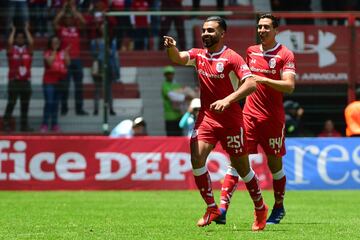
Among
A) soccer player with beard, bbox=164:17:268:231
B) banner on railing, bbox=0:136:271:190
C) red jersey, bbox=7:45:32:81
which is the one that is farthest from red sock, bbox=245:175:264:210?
red jersey, bbox=7:45:32:81

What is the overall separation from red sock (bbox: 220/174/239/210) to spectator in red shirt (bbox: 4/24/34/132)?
1048 cm

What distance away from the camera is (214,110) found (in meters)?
11.9

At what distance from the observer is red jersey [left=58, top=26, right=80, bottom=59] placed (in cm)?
2352

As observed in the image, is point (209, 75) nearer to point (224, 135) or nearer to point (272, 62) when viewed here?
point (224, 135)

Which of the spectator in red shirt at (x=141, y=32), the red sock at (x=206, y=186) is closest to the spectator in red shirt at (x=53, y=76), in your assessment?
the spectator in red shirt at (x=141, y=32)

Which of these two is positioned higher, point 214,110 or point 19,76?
point 214,110

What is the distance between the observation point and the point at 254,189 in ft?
40.9

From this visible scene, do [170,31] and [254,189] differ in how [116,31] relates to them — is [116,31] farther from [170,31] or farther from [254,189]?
[254,189]

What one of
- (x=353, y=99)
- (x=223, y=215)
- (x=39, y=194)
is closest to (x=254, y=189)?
(x=223, y=215)

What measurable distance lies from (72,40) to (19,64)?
144 cm

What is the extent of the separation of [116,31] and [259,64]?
10.6 m

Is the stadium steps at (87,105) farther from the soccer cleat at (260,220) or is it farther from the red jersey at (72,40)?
the soccer cleat at (260,220)

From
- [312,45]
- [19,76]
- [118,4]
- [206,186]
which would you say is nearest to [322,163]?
[312,45]

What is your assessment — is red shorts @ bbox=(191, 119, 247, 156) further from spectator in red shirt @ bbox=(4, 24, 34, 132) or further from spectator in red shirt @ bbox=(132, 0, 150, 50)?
spectator in red shirt @ bbox=(132, 0, 150, 50)
